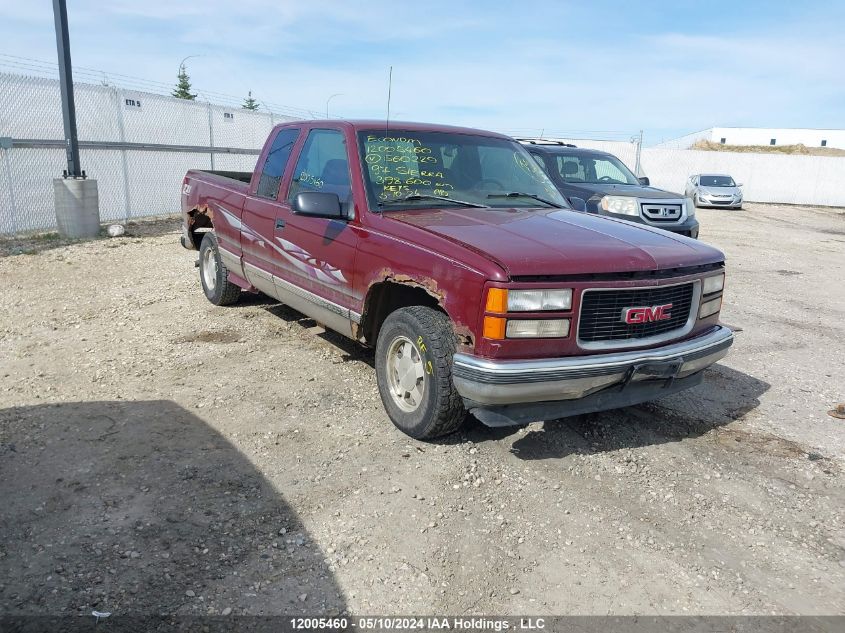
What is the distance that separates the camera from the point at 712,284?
4141mm

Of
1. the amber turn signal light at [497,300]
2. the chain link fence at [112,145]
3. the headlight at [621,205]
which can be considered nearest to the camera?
the amber turn signal light at [497,300]

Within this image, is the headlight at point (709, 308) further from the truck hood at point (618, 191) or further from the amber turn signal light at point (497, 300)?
the truck hood at point (618, 191)

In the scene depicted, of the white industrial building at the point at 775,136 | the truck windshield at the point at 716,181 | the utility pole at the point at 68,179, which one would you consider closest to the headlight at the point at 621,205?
the utility pole at the point at 68,179

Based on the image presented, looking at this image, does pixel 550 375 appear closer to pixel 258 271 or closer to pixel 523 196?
pixel 523 196

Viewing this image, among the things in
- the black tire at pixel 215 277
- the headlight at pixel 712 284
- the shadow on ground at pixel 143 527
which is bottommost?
the shadow on ground at pixel 143 527

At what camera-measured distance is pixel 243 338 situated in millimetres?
5914

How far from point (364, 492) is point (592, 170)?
894 cm

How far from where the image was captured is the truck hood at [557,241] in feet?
11.2

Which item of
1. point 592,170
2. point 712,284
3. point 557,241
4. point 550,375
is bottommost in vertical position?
point 550,375

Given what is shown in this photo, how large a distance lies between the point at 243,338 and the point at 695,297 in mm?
3766

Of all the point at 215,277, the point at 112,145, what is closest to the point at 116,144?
the point at 112,145

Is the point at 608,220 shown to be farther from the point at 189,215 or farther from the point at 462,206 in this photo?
the point at 189,215

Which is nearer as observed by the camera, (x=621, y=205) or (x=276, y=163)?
(x=276, y=163)

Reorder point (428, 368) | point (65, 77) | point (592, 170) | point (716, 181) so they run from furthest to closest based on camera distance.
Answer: point (716, 181) → point (592, 170) → point (65, 77) → point (428, 368)
